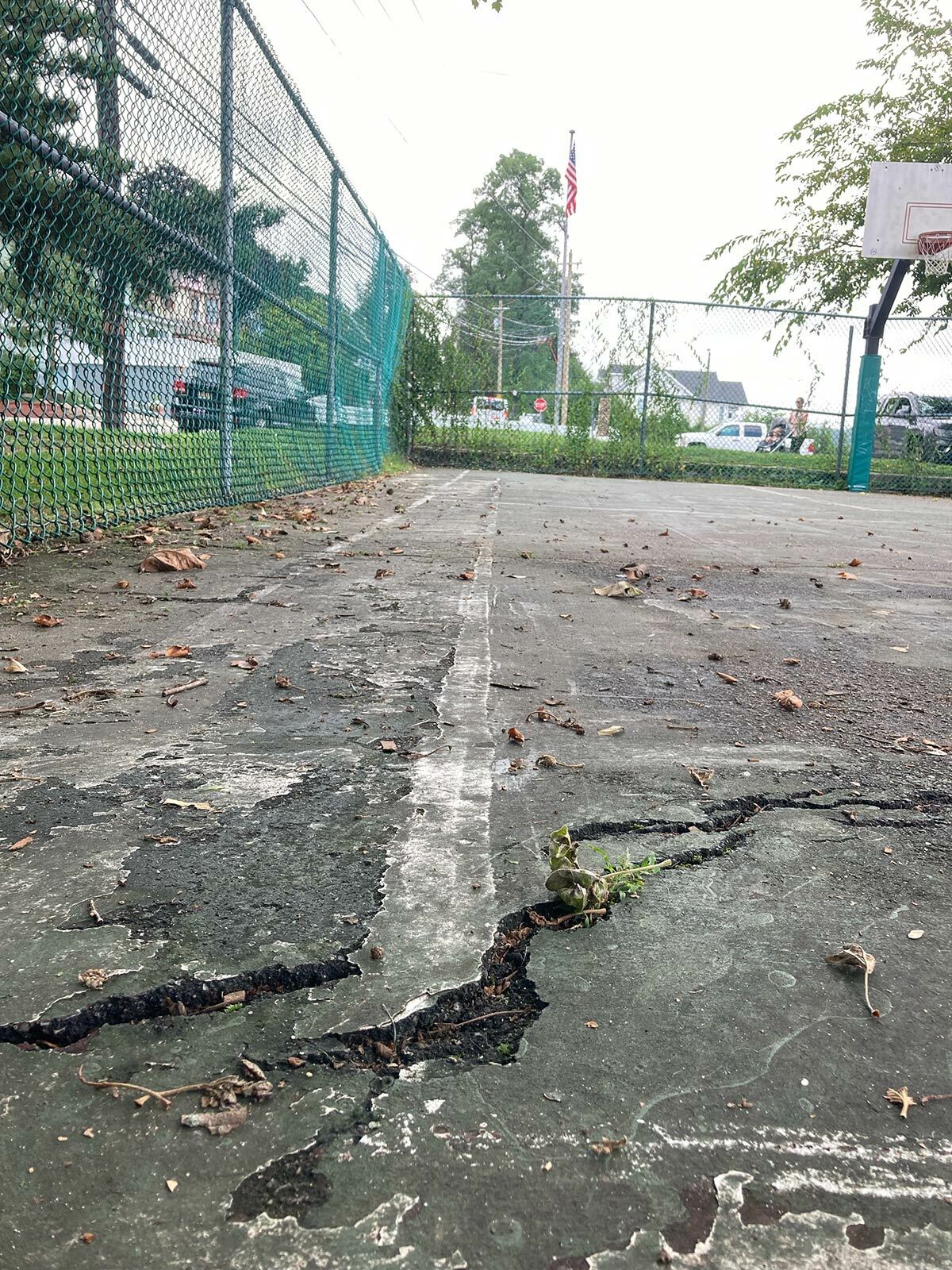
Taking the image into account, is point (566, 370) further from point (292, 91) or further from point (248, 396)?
point (248, 396)

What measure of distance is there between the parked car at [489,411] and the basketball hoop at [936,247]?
7.23 m

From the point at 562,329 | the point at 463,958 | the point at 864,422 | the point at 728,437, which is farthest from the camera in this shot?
the point at 562,329

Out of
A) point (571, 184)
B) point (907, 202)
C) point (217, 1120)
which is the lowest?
Result: point (217, 1120)

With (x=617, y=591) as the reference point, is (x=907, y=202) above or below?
above

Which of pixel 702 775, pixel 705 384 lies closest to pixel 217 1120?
pixel 702 775

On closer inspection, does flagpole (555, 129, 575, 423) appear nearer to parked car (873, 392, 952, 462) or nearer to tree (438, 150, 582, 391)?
parked car (873, 392, 952, 462)

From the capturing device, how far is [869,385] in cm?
1509

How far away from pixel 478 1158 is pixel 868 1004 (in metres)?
0.61

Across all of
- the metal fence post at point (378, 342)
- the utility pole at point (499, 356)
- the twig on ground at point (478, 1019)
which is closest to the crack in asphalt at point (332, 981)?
the twig on ground at point (478, 1019)

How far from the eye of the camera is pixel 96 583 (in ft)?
13.3

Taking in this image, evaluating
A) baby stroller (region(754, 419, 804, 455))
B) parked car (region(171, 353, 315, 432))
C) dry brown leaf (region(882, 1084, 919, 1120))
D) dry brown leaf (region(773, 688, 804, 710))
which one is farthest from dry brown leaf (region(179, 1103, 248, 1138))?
baby stroller (region(754, 419, 804, 455))

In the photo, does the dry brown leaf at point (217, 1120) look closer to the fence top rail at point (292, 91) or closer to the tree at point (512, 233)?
the fence top rail at point (292, 91)

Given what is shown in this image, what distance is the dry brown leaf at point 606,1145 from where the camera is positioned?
1.03 metres

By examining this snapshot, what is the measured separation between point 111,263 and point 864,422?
13.2 meters
